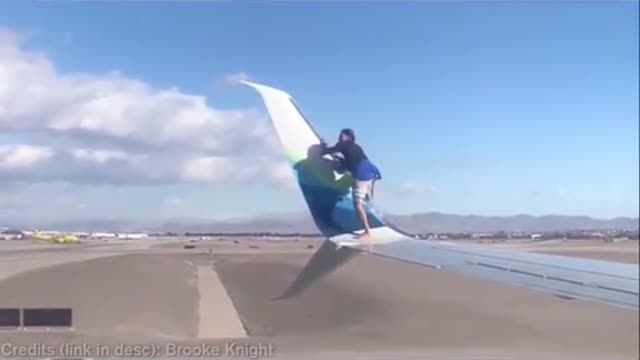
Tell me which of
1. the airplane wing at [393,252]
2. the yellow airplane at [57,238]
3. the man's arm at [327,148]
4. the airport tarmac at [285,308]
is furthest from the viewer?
the yellow airplane at [57,238]

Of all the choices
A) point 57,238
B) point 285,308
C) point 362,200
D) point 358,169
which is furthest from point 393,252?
point 57,238

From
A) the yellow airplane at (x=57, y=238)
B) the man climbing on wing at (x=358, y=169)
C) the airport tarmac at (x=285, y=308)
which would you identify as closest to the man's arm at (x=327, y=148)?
the man climbing on wing at (x=358, y=169)

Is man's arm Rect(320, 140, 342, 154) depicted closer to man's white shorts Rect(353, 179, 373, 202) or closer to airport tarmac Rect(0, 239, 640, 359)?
man's white shorts Rect(353, 179, 373, 202)

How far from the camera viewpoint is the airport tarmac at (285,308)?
5043 mm

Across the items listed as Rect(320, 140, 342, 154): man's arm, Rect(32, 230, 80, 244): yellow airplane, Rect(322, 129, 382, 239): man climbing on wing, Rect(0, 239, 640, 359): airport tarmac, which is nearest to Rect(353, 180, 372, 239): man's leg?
Rect(322, 129, 382, 239): man climbing on wing

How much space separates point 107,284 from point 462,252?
4.34m

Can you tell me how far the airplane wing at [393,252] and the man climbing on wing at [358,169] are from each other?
41 mm

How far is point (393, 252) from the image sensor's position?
3252 millimetres

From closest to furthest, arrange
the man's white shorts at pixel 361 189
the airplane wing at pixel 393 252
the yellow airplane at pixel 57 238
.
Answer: the airplane wing at pixel 393 252
the man's white shorts at pixel 361 189
the yellow airplane at pixel 57 238

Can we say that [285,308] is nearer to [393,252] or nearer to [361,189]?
[361,189]

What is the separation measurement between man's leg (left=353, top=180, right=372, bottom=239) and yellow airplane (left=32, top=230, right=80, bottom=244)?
9.28 feet

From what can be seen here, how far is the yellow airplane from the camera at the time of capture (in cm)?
557

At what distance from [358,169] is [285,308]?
2.29 m

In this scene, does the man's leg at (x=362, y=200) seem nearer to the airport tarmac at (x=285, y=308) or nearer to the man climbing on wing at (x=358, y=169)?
the man climbing on wing at (x=358, y=169)
